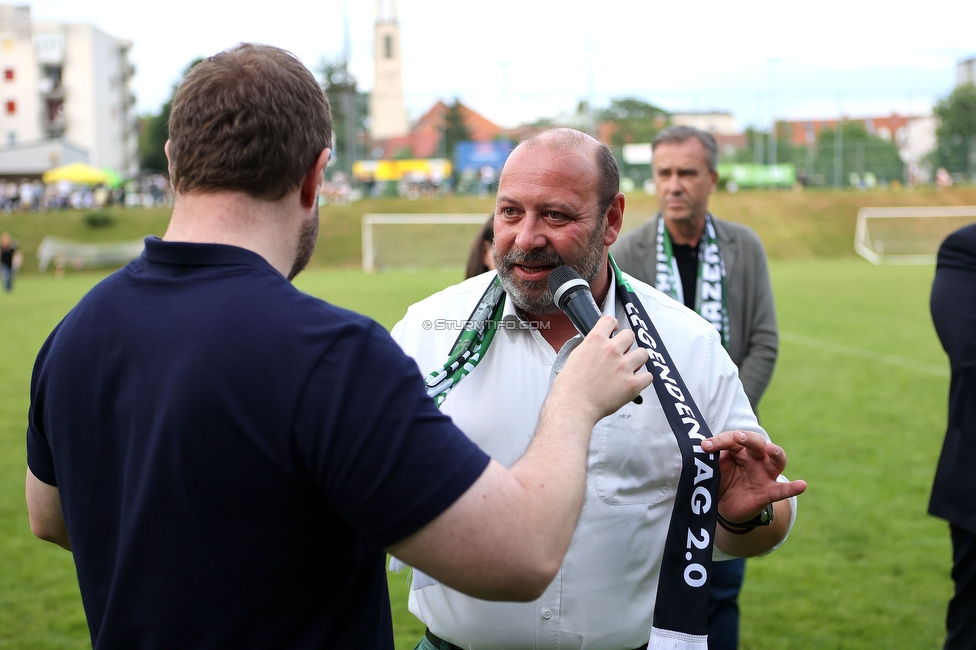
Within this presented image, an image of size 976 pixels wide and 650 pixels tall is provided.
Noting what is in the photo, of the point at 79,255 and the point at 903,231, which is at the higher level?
the point at 903,231

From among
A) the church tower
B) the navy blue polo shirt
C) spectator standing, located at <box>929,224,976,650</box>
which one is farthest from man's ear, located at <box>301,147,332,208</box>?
the church tower

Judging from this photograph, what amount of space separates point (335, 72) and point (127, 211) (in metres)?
39.1

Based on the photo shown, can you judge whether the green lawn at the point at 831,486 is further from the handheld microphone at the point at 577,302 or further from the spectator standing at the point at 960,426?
the handheld microphone at the point at 577,302

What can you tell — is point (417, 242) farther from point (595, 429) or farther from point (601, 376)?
→ point (601, 376)

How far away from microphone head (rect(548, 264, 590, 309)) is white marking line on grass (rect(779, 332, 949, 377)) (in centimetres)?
1220

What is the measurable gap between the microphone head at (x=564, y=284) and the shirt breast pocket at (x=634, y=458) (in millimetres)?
493

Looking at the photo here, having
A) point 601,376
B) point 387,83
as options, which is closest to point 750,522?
point 601,376

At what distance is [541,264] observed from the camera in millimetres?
2789

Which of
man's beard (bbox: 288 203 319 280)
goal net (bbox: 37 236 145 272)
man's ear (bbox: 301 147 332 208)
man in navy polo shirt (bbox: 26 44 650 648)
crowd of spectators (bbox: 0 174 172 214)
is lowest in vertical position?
goal net (bbox: 37 236 145 272)

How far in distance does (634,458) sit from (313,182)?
4.31 feet

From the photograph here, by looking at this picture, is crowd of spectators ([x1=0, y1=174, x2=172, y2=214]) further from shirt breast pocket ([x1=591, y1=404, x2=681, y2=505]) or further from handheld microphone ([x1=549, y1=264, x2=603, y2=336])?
handheld microphone ([x1=549, y1=264, x2=603, y2=336])

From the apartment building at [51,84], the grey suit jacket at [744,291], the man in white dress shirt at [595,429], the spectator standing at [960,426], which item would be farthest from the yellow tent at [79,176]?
the spectator standing at [960,426]

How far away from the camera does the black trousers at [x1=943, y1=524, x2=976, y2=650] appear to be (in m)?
3.40

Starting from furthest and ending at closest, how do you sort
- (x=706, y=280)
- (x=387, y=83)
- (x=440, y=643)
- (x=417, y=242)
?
(x=387, y=83) < (x=417, y=242) < (x=706, y=280) < (x=440, y=643)
